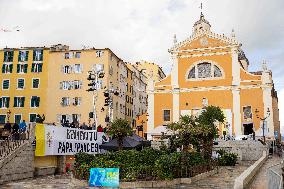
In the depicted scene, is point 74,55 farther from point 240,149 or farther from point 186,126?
point 186,126

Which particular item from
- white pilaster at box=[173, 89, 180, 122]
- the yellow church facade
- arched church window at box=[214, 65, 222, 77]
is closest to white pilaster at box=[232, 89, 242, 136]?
the yellow church facade

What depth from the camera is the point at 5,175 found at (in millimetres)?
20938

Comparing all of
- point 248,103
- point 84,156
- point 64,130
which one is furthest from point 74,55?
point 84,156

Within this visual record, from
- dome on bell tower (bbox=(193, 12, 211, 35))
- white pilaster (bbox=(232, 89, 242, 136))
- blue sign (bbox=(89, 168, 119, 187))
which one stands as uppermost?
dome on bell tower (bbox=(193, 12, 211, 35))

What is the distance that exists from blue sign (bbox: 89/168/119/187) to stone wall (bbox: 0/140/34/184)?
5.77 metres

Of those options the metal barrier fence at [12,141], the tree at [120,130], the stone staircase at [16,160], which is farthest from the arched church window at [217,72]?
the stone staircase at [16,160]

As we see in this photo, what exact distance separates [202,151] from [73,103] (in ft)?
→ 103

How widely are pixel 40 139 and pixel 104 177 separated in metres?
7.66

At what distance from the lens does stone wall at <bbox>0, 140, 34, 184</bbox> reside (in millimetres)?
21031

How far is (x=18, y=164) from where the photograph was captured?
22.3m

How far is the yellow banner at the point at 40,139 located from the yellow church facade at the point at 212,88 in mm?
28670

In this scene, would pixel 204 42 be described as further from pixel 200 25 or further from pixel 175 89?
pixel 200 25

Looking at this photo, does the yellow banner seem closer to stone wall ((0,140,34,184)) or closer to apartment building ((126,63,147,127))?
stone wall ((0,140,34,184))

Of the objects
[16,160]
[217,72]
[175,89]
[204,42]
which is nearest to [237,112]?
[217,72]
